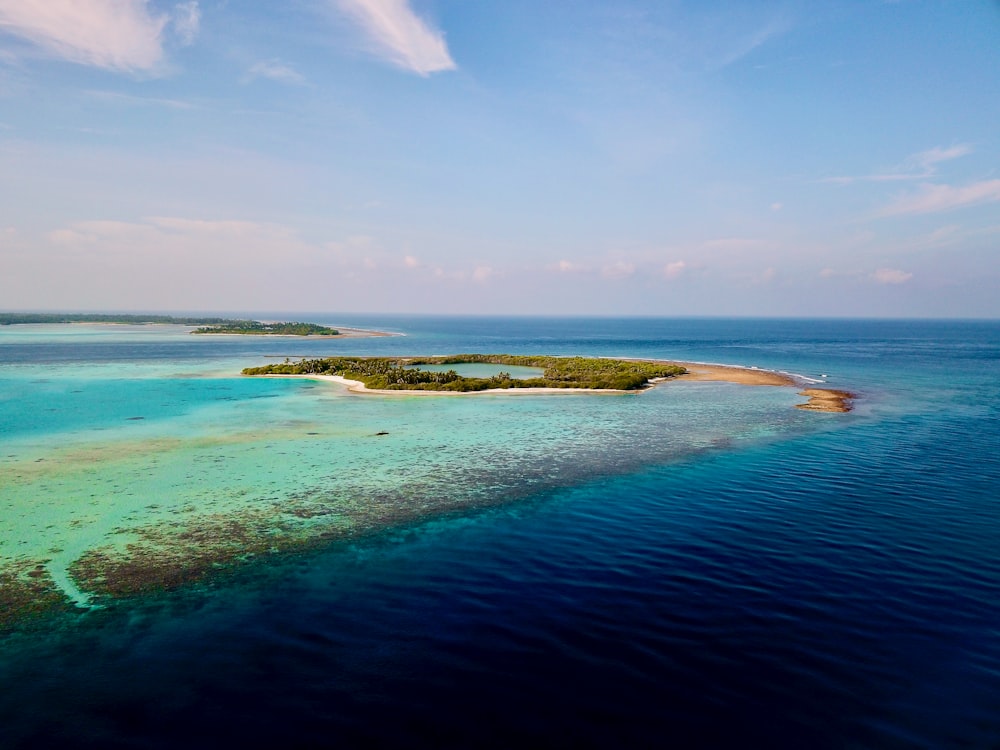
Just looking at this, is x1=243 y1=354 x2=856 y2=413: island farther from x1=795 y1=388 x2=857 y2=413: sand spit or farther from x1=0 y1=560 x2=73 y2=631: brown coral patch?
A: x1=0 y1=560 x2=73 y2=631: brown coral patch

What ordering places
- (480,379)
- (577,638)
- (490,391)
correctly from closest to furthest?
(577,638) → (490,391) → (480,379)

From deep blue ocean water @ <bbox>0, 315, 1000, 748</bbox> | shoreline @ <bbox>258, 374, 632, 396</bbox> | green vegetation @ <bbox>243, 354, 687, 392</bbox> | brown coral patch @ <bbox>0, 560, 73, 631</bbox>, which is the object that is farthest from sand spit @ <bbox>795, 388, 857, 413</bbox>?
brown coral patch @ <bbox>0, 560, 73, 631</bbox>

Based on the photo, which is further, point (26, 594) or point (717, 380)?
point (717, 380)

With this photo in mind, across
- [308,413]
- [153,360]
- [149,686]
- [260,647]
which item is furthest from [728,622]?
[153,360]

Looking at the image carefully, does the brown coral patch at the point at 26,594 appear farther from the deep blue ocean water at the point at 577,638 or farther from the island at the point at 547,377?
the island at the point at 547,377

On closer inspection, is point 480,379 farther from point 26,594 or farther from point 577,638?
point 577,638

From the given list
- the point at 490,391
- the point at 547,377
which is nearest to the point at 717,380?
the point at 547,377
